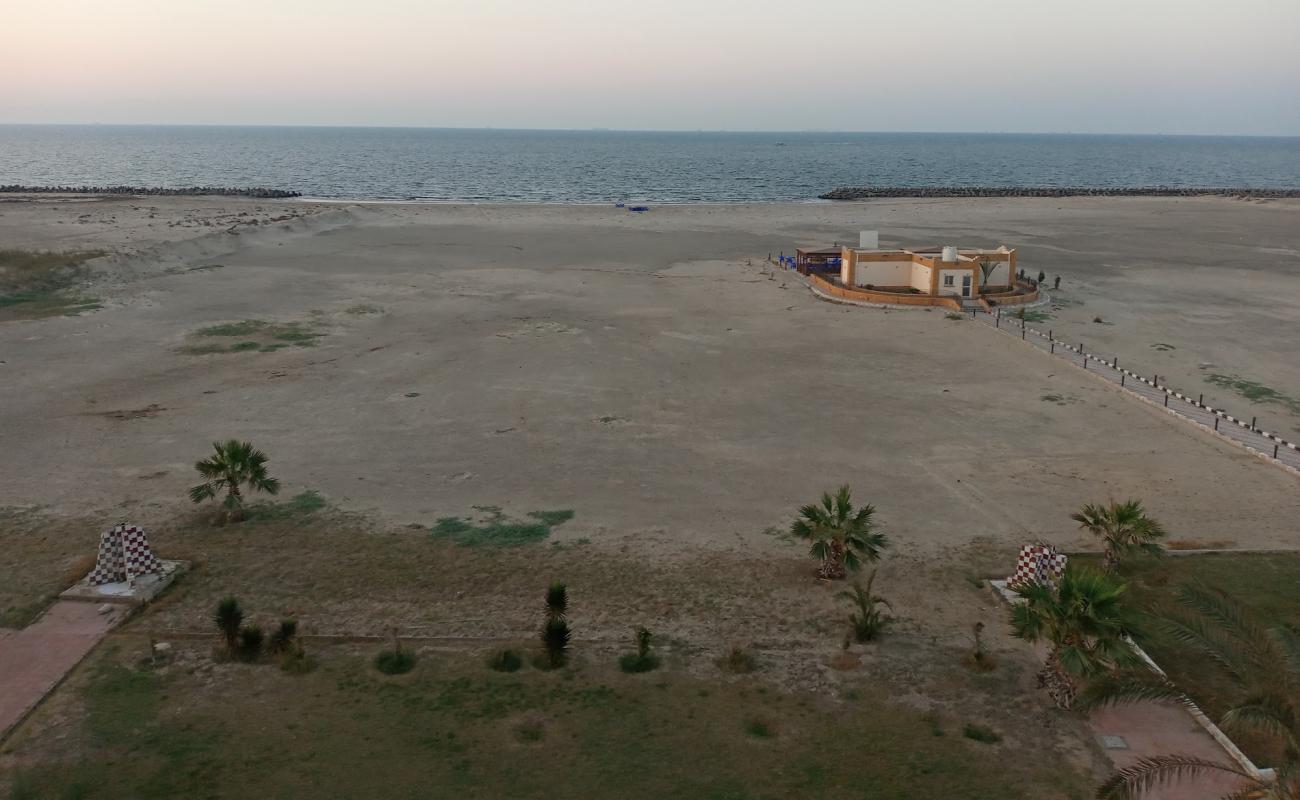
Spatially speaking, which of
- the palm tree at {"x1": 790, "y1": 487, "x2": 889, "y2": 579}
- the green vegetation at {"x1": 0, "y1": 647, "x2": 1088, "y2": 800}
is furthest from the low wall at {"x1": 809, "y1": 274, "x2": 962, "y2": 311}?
the green vegetation at {"x1": 0, "y1": 647, "x2": 1088, "y2": 800}

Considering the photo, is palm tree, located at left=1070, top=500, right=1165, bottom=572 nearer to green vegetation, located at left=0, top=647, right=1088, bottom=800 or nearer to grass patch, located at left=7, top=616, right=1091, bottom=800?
grass patch, located at left=7, top=616, right=1091, bottom=800

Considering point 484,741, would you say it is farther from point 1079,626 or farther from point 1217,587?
point 1217,587

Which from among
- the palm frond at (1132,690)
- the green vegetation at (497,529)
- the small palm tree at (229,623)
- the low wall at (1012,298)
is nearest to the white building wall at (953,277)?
the low wall at (1012,298)

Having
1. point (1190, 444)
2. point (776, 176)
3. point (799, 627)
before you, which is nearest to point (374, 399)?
point (799, 627)

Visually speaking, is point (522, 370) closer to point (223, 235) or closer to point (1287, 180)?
point (223, 235)

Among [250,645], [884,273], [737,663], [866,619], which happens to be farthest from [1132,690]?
[884,273]
